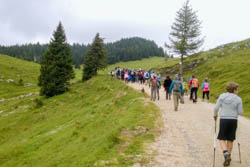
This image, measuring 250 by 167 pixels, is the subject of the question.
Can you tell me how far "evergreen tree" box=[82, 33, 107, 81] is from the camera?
50.8m

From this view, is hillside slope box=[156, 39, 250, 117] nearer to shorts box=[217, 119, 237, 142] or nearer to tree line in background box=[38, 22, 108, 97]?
shorts box=[217, 119, 237, 142]

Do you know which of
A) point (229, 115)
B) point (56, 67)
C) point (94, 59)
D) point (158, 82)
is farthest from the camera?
point (94, 59)

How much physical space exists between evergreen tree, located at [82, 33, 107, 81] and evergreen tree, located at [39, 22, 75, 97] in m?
10.1

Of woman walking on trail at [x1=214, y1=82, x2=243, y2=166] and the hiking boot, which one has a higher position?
woman walking on trail at [x1=214, y1=82, x2=243, y2=166]

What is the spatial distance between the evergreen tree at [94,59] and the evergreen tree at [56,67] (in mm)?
10105

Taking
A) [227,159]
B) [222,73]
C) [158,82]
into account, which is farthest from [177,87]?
[222,73]

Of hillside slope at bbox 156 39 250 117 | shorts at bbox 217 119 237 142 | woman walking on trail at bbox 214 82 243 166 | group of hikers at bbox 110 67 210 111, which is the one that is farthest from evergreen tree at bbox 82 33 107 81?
shorts at bbox 217 119 237 142

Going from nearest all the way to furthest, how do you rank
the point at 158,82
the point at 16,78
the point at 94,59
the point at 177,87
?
the point at 177,87, the point at 158,82, the point at 94,59, the point at 16,78

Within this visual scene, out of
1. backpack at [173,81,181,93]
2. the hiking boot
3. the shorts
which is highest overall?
backpack at [173,81,181,93]

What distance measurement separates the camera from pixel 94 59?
166 ft

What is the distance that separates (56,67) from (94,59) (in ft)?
44.6

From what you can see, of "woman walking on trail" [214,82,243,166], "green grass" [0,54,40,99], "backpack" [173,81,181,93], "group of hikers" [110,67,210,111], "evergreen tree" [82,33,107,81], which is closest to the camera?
"woman walking on trail" [214,82,243,166]

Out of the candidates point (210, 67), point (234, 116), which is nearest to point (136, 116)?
point (234, 116)

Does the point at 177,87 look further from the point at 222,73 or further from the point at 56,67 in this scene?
the point at 56,67
